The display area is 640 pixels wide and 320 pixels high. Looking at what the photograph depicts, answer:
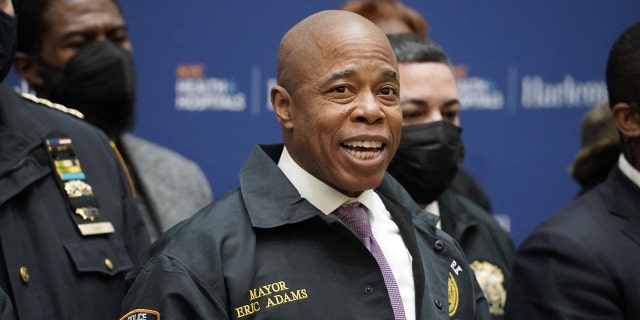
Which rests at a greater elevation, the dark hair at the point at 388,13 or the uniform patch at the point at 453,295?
the dark hair at the point at 388,13

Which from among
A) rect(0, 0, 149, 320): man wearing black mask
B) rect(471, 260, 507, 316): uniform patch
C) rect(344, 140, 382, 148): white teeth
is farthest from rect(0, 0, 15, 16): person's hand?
rect(471, 260, 507, 316): uniform patch

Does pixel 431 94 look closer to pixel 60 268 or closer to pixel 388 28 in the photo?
pixel 388 28

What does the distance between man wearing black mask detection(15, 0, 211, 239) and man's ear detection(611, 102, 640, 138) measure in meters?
1.47

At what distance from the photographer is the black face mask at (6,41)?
256 cm

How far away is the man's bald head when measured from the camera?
2240 mm

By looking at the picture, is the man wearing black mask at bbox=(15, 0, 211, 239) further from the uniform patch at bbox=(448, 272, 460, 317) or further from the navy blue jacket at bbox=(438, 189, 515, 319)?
the uniform patch at bbox=(448, 272, 460, 317)

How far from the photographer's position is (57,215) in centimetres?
257

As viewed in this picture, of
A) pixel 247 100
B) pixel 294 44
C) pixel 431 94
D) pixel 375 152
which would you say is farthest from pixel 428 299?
pixel 247 100

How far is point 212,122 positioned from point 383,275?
8.86ft

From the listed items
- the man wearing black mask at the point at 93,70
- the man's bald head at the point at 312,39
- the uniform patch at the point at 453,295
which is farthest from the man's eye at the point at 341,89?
the man wearing black mask at the point at 93,70

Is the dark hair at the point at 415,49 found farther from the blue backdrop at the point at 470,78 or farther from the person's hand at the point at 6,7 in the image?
the blue backdrop at the point at 470,78

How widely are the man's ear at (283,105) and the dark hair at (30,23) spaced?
1469mm

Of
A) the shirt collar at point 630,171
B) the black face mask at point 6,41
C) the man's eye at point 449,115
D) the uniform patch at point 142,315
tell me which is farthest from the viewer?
the man's eye at point 449,115

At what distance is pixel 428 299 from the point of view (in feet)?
7.32
